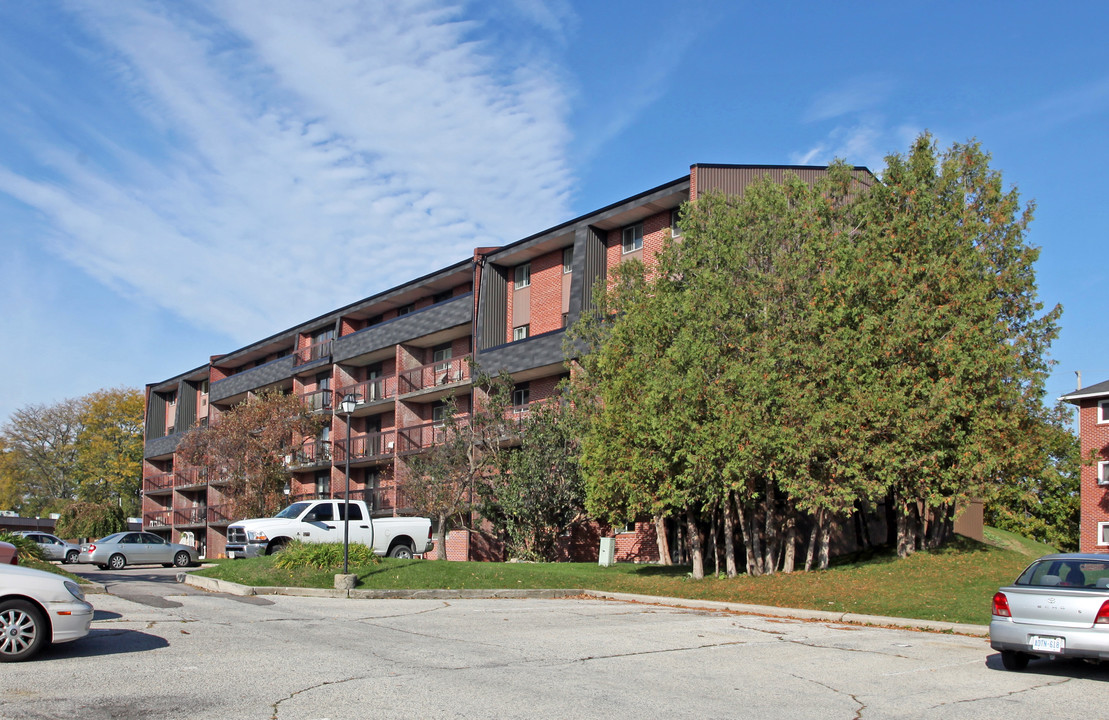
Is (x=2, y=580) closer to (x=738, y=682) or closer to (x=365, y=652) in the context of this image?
(x=365, y=652)

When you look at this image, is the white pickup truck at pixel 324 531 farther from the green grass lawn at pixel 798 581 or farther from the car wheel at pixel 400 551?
the green grass lawn at pixel 798 581

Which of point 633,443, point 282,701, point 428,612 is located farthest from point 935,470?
point 282,701

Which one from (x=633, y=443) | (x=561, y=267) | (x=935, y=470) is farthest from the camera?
(x=561, y=267)

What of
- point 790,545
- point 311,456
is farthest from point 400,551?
point 311,456

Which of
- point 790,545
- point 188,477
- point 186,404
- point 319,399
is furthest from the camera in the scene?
point 186,404

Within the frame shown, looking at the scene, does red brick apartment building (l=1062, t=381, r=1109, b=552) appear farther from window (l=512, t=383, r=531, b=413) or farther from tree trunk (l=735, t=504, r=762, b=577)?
window (l=512, t=383, r=531, b=413)

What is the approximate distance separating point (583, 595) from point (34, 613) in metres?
13.3

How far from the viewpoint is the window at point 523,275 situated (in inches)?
1492

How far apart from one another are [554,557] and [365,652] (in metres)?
20.6

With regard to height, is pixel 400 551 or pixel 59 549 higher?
pixel 400 551

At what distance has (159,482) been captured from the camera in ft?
199

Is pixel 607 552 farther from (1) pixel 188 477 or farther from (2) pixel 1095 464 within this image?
(1) pixel 188 477

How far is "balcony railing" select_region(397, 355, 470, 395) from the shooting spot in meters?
38.2

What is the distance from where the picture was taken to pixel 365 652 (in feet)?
36.1
